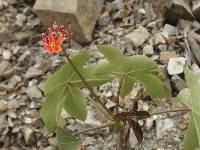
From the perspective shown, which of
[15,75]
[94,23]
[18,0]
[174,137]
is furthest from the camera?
[18,0]

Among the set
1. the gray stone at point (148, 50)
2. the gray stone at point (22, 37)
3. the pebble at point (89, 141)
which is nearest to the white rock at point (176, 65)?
the gray stone at point (148, 50)

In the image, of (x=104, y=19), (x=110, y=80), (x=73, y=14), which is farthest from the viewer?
(x=104, y=19)

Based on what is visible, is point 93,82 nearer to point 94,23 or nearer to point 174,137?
point 174,137

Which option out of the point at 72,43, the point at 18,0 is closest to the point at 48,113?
the point at 72,43

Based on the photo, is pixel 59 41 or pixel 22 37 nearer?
pixel 59 41

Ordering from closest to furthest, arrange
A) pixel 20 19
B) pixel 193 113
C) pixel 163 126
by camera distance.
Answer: pixel 193 113
pixel 163 126
pixel 20 19

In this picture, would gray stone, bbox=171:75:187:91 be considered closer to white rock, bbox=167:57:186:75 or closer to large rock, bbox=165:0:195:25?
white rock, bbox=167:57:186:75

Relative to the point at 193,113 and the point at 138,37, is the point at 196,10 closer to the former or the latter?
the point at 138,37

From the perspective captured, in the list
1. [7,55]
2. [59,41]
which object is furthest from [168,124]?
[7,55]
